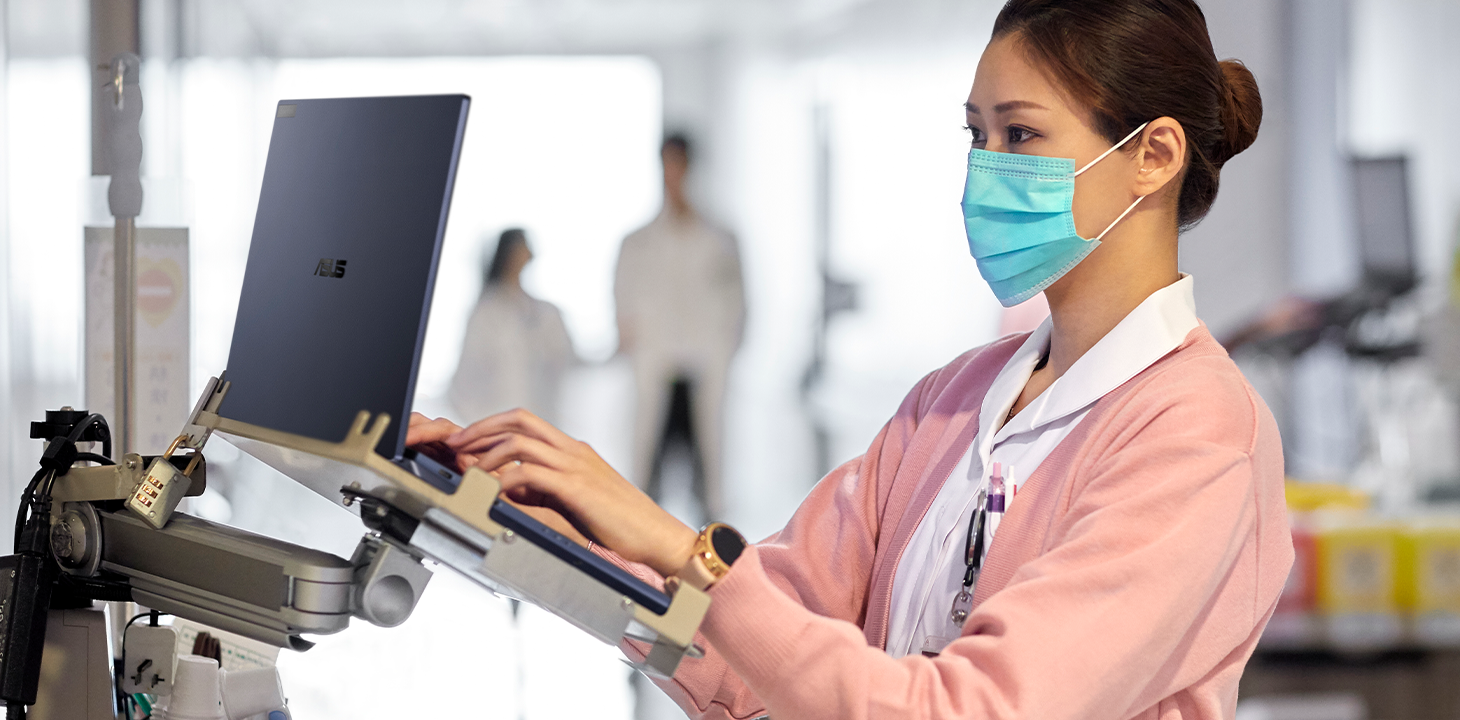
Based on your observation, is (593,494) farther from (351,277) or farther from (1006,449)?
(1006,449)

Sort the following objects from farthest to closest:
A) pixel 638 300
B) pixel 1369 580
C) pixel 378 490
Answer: pixel 638 300, pixel 1369 580, pixel 378 490

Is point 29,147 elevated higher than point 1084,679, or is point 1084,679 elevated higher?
point 29,147

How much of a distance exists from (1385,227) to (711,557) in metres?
3.46

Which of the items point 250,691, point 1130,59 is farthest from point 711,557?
point 1130,59

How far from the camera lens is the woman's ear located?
3.49 feet

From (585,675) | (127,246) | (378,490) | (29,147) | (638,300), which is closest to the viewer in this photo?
(378,490)

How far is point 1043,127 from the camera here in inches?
41.6

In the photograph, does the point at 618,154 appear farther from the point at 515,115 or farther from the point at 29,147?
the point at 29,147

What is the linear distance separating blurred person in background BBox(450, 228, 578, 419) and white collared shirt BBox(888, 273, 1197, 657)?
11.6 ft

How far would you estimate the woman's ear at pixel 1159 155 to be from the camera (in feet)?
3.49

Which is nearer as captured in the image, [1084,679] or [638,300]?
[1084,679]

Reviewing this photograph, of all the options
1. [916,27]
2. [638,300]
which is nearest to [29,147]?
[638,300]

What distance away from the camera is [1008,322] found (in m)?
3.76

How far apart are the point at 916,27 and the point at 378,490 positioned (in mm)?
4252
